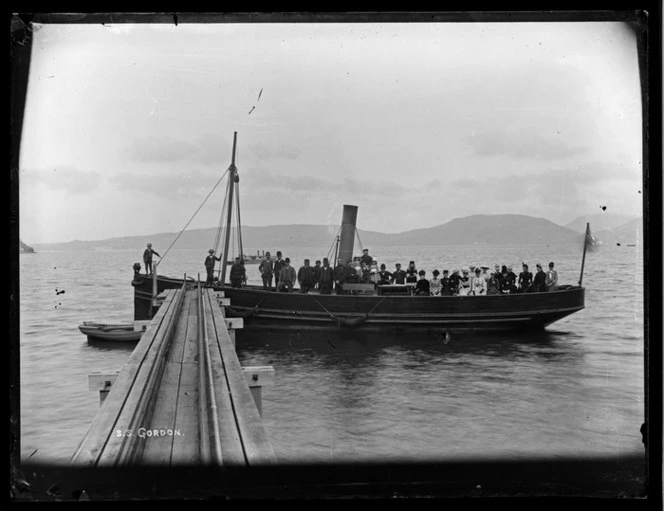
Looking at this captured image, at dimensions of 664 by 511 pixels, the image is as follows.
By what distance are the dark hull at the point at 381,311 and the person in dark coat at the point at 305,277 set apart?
9 centimetres

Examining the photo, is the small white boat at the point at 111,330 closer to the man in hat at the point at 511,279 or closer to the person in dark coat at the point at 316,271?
the person in dark coat at the point at 316,271

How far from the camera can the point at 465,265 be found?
203 inches

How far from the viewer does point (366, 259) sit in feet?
15.0

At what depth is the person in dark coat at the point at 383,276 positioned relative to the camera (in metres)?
4.86

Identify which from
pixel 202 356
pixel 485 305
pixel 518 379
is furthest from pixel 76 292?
pixel 485 305

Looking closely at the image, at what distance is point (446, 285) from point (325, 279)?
1.28m

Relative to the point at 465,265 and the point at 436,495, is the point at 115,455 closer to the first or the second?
the point at 436,495

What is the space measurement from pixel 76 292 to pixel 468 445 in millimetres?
2750

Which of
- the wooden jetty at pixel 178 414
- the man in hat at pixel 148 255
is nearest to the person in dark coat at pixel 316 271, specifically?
the wooden jetty at pixel 178 414

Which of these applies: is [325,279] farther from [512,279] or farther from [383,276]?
[512,279]

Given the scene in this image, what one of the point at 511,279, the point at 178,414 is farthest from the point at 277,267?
the point at 178,414

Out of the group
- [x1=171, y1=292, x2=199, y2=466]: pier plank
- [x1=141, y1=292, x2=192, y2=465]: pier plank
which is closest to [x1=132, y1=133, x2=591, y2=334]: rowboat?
[x1=141, y1=292, x2=192, y2=465]: pier plank

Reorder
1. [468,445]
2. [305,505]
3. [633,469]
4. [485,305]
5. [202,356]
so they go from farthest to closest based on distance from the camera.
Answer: [485,305], [202,356], [468,445], [633,469], [305,505]

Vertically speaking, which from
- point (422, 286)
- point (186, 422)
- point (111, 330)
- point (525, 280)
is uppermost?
point (525, 280)
